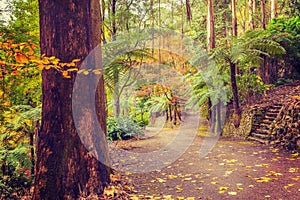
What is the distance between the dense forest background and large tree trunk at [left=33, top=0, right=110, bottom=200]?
0.10 meters

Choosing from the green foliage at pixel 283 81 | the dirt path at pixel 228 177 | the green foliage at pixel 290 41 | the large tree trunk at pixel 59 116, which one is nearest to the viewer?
the large tree trunk at pixel 59 116

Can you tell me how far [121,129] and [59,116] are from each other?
7.33m

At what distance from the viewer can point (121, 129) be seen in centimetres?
1019

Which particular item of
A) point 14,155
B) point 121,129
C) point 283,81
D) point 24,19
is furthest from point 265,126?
point 24,19

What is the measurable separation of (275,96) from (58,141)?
24.7 ft

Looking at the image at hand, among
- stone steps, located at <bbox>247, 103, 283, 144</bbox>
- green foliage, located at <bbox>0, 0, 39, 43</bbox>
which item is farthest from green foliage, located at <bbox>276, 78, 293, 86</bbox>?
green foliage, located at <bbox>0, 0, 39, 43</bbox>

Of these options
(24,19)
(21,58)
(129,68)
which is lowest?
(21,58)

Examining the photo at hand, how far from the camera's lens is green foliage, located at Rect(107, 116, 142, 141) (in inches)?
395

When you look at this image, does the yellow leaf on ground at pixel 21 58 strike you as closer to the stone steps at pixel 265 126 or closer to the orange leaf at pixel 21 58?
the orange leaf at pixel 21 58

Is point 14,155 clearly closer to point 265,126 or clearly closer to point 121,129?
point 265,126

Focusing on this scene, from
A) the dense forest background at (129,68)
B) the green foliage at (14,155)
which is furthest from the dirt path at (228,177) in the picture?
the dense forest background at (129,68)

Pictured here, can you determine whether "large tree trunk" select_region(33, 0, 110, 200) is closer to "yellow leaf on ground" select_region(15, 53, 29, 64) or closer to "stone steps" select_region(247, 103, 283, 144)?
"yellow leaf on ground" select_region(15, 53, 29, 64)

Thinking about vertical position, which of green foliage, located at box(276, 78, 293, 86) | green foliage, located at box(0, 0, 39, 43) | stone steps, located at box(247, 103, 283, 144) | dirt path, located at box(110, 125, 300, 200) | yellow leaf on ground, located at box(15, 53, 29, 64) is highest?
green foliage, located at box(0, 0, 39, 43)

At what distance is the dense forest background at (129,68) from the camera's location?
352 cm
